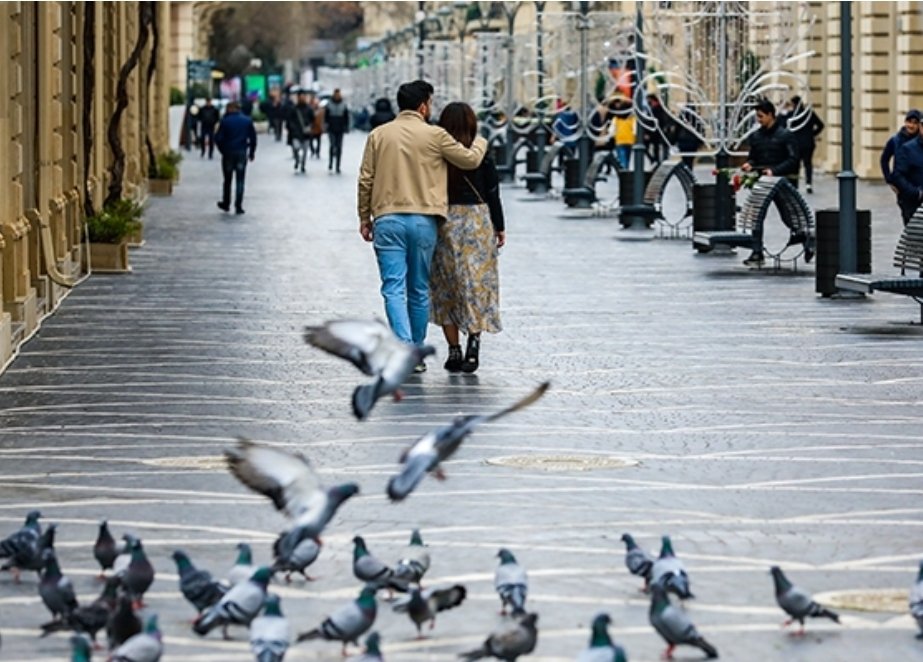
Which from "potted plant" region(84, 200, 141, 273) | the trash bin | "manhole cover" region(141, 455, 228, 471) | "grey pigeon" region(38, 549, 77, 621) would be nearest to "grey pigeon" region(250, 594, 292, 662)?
"grey pigeon" region(38, 549, 77, 621)

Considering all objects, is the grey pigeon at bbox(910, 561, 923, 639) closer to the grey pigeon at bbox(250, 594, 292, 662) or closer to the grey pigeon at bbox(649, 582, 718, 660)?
the grey pigeon at bbox(649, 582, 718, 660)

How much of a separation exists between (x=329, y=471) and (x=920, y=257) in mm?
8603

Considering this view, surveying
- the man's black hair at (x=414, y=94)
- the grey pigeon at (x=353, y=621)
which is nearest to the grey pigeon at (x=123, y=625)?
the grey pigeon at (x=353, y=621)

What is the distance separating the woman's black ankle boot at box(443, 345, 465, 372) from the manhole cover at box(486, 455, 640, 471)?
3.78 metres

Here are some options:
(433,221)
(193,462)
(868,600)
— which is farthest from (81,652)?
(433,221)

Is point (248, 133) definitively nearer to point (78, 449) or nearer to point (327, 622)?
point (78, 449)

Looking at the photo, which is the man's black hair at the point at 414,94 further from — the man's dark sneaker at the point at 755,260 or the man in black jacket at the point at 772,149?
the man in black jacket at the point at 772,149

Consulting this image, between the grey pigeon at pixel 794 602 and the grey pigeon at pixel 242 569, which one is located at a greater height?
the grey pigeon at pixel 242 569

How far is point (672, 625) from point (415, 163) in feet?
27.9

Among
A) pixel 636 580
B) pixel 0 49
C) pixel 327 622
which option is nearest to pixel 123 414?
pixel 0 49

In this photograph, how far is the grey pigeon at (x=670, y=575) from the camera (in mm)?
8281

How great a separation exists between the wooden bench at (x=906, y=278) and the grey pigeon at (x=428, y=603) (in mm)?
11357

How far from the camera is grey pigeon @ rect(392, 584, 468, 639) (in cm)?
788

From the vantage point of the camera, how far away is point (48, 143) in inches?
858
